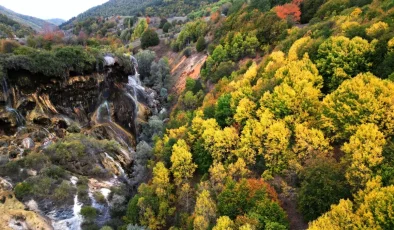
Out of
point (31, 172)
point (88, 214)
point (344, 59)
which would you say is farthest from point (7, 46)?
point (344, 59)

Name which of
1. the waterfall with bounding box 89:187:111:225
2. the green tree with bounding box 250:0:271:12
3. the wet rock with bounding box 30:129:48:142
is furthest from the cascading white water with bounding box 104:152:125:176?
the green tree with bounding box 250:0:271:12

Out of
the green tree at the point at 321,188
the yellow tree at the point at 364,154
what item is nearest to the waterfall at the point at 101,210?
the green tree at the point at 321,188

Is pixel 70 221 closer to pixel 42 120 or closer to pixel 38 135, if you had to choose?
pixel 38 135

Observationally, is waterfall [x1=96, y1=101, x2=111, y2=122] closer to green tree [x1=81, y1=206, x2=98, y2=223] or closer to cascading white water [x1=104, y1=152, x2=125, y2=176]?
cascading white water [x1=104, y1=152, x2=125, y2=176]

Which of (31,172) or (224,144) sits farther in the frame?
(31,172)

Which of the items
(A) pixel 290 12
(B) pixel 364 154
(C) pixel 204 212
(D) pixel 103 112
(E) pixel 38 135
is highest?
(A) pixel 290 12
